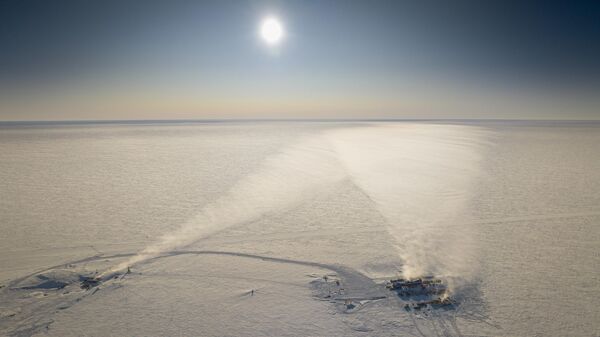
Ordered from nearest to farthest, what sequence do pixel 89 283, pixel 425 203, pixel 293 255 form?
pixel 89 283 < pixel 293 255 < pixel 425 203

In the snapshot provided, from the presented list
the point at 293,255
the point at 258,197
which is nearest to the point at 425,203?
the point at 258,197

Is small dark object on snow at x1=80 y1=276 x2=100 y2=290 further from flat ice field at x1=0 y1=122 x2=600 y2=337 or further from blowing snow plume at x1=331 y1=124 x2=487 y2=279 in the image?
blowing snow plume at x1=331 y1=124 x2=487 y2=279

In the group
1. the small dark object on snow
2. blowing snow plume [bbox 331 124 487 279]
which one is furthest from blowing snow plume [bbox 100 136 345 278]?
blowing snow plume [bbox 331 124 487 279]

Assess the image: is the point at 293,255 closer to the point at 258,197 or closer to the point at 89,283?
the point at 89,283

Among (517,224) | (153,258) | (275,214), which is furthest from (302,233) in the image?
(517,224)

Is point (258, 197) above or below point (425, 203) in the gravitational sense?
above

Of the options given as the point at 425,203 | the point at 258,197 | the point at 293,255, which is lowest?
the point at 293,255

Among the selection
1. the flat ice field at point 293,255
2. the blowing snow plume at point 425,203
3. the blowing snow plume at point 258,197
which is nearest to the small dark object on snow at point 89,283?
the flat ice field at point 293,255

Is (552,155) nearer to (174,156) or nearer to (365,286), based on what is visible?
(365,286)
